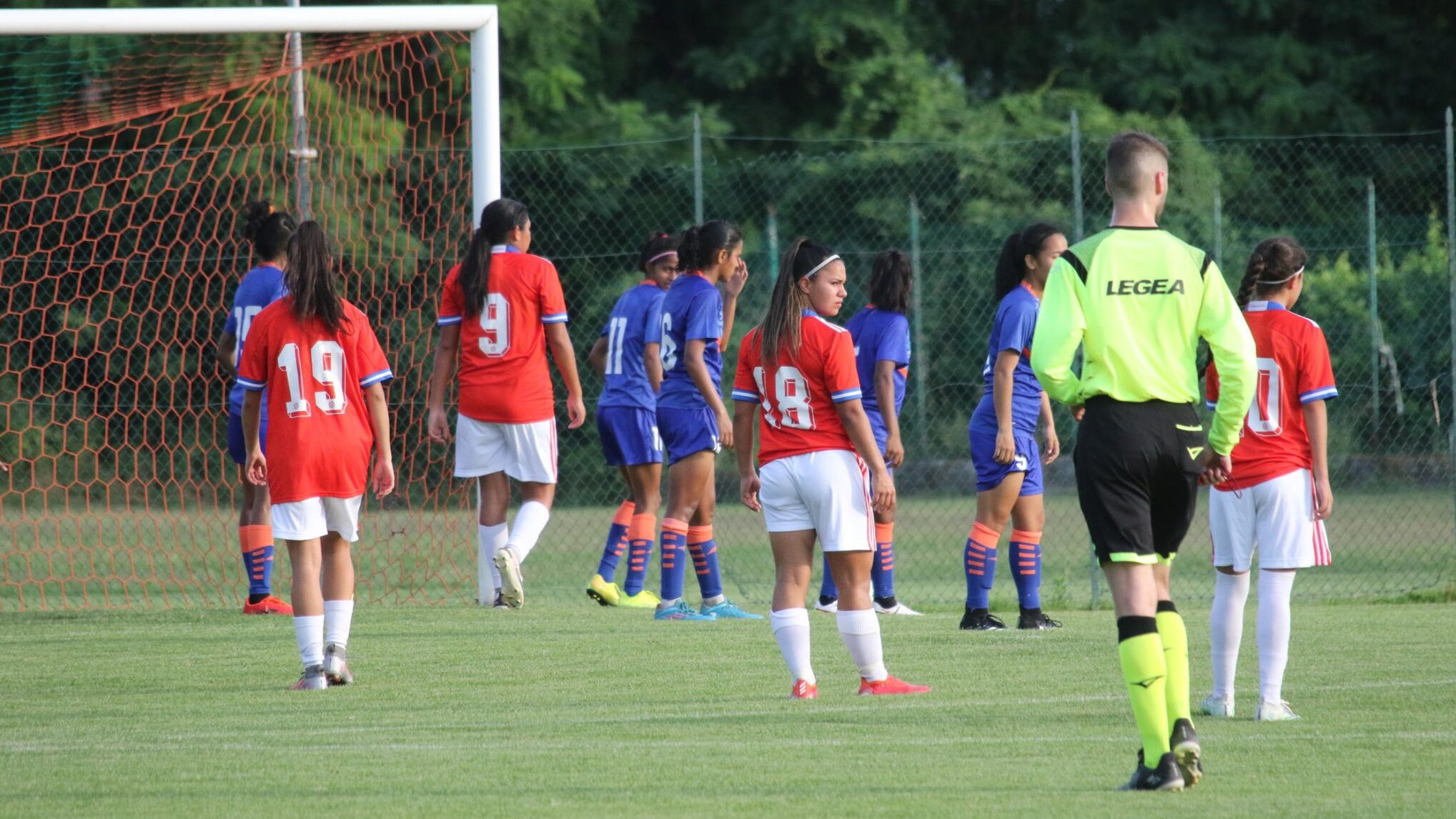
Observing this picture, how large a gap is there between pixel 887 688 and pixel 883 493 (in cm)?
76

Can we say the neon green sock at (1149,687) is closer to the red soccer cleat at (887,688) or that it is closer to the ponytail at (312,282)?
the red soccer cleat at (887,688)

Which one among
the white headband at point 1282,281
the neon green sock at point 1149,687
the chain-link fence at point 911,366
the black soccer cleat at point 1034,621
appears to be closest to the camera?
the neon green sock at point 1149,687

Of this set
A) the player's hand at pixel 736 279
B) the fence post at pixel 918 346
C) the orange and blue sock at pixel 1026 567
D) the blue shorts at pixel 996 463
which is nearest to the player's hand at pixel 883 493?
the blue shorts at pixel 996 463

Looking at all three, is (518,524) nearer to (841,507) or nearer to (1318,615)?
(841,507)

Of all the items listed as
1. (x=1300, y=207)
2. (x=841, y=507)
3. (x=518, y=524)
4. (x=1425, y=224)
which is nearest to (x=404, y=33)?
(x=518, y=524)

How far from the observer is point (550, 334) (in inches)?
356

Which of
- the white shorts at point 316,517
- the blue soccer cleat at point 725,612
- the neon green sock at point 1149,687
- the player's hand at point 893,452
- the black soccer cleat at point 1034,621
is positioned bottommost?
the blue soccer cleat at point 725,612

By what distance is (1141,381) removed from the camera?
193 inches

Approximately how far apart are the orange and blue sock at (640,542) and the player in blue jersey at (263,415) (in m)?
1.98

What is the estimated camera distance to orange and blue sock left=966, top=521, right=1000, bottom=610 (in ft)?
29.2

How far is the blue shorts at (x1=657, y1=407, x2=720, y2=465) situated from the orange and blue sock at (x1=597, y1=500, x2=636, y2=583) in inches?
40.0

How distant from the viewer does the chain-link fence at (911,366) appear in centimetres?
1211

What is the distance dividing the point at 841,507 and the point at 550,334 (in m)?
3.30

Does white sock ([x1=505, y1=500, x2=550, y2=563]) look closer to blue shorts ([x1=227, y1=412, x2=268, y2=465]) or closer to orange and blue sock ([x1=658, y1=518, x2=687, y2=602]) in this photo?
orange and blue sock ([x1=658, y1=518, x2=687, y2=602])
